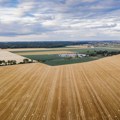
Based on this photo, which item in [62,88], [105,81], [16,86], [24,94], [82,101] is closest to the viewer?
[82,101]

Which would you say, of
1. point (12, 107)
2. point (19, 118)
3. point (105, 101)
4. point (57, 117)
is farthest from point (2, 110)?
point (105, 101)

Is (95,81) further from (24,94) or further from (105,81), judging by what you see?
(24,94)

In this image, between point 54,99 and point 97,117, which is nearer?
point 97,117

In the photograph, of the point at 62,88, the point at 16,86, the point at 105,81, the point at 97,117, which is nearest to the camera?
the point at 97,117

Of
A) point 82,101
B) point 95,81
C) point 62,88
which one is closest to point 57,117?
point 82,101

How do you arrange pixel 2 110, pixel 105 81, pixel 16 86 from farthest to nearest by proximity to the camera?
pixel 105 81 < pixel 16 86 < pixel 2 110

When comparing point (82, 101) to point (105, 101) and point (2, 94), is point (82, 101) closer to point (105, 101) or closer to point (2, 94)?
point (105, 101)
